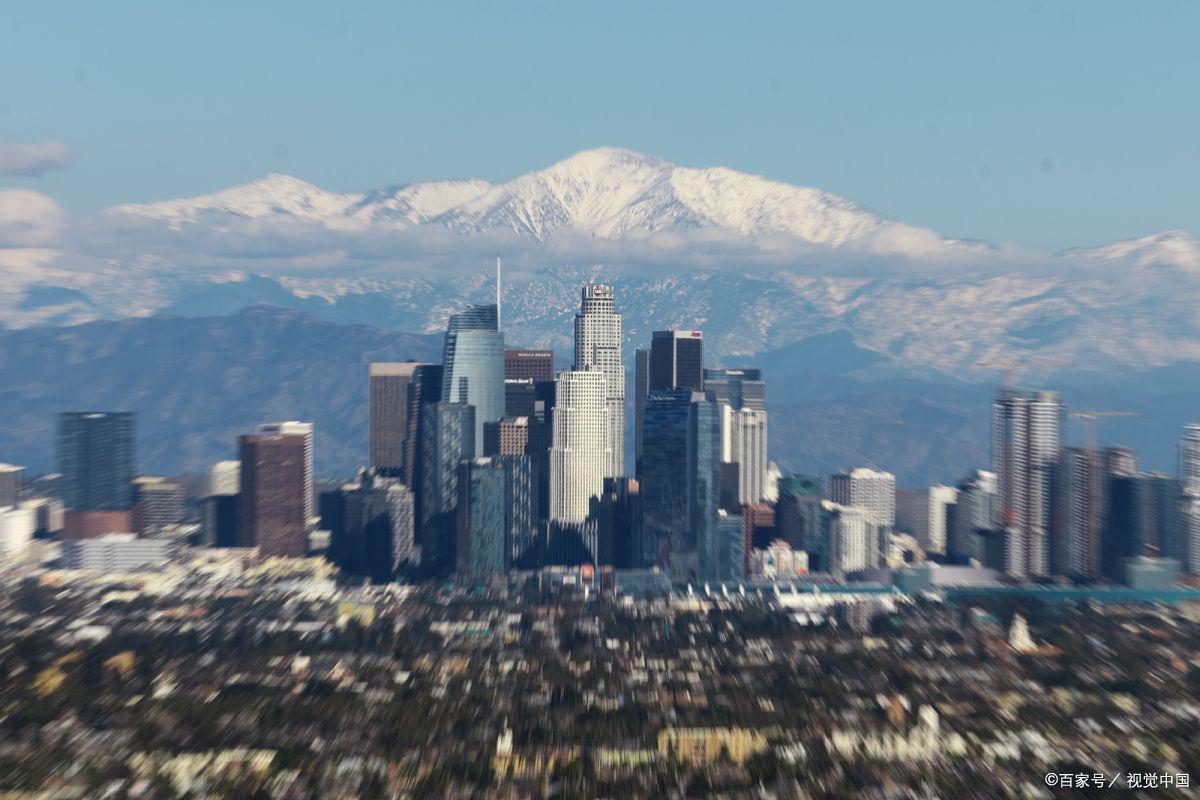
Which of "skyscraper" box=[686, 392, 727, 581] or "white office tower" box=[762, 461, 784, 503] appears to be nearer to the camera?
"skyscraper" box=[686, 392, 727, 581]

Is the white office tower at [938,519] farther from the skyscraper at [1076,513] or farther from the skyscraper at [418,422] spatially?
the skyscraper at [418,422]

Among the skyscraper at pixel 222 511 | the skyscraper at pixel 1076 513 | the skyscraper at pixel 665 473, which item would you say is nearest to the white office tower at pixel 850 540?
the skyscraper at pixel 665 473

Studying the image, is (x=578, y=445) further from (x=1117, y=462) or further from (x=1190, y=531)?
(x=1190, y=531)

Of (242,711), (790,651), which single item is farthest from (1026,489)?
(242,711)

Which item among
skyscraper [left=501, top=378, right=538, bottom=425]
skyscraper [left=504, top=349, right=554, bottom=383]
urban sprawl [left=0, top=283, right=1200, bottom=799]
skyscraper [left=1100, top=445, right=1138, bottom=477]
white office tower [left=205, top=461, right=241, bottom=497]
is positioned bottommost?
urban sprawl [left=0, top=283, right=1200, bottom=799]

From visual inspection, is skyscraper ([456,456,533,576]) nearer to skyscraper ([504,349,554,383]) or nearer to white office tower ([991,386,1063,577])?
skyscraper ([504,349,554,383])

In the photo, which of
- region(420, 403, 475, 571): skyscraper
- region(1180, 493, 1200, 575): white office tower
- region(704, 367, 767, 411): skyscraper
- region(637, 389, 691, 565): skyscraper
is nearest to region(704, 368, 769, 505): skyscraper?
region(704, 367, 767, 411): skyscraper

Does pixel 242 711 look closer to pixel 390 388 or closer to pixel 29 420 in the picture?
pixel 390 388
